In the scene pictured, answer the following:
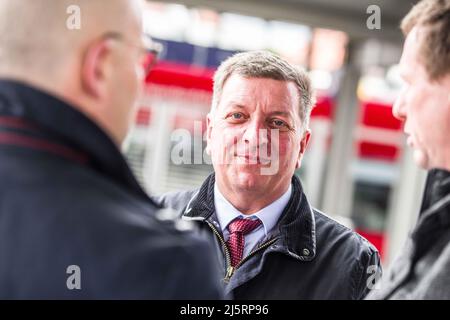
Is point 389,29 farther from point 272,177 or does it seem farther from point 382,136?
point 272,177

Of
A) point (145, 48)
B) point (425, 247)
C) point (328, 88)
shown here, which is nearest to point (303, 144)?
point (425, 247)

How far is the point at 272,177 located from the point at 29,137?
0.69 m

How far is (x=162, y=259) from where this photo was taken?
2.80 ft

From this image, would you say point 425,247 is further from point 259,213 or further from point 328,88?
→ point 328,88

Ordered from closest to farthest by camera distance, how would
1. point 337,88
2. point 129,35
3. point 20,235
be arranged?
point 20,235 < point 129,35 < point 337,88

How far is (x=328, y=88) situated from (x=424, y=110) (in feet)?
13.3

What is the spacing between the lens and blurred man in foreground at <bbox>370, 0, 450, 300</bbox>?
1057 mm

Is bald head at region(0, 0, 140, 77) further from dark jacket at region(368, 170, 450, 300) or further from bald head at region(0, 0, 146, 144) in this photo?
dark jacket at region(368, 170, 450, 300)

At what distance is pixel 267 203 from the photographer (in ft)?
4.80

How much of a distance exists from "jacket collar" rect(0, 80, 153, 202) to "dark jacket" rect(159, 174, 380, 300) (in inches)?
19.7

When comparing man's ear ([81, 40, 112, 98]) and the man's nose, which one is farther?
the man's nose

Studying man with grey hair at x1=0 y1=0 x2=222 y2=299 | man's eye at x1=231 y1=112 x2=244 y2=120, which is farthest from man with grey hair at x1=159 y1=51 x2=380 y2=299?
man with grey hair at x1=0 y1=0 x2=222 y2=299
